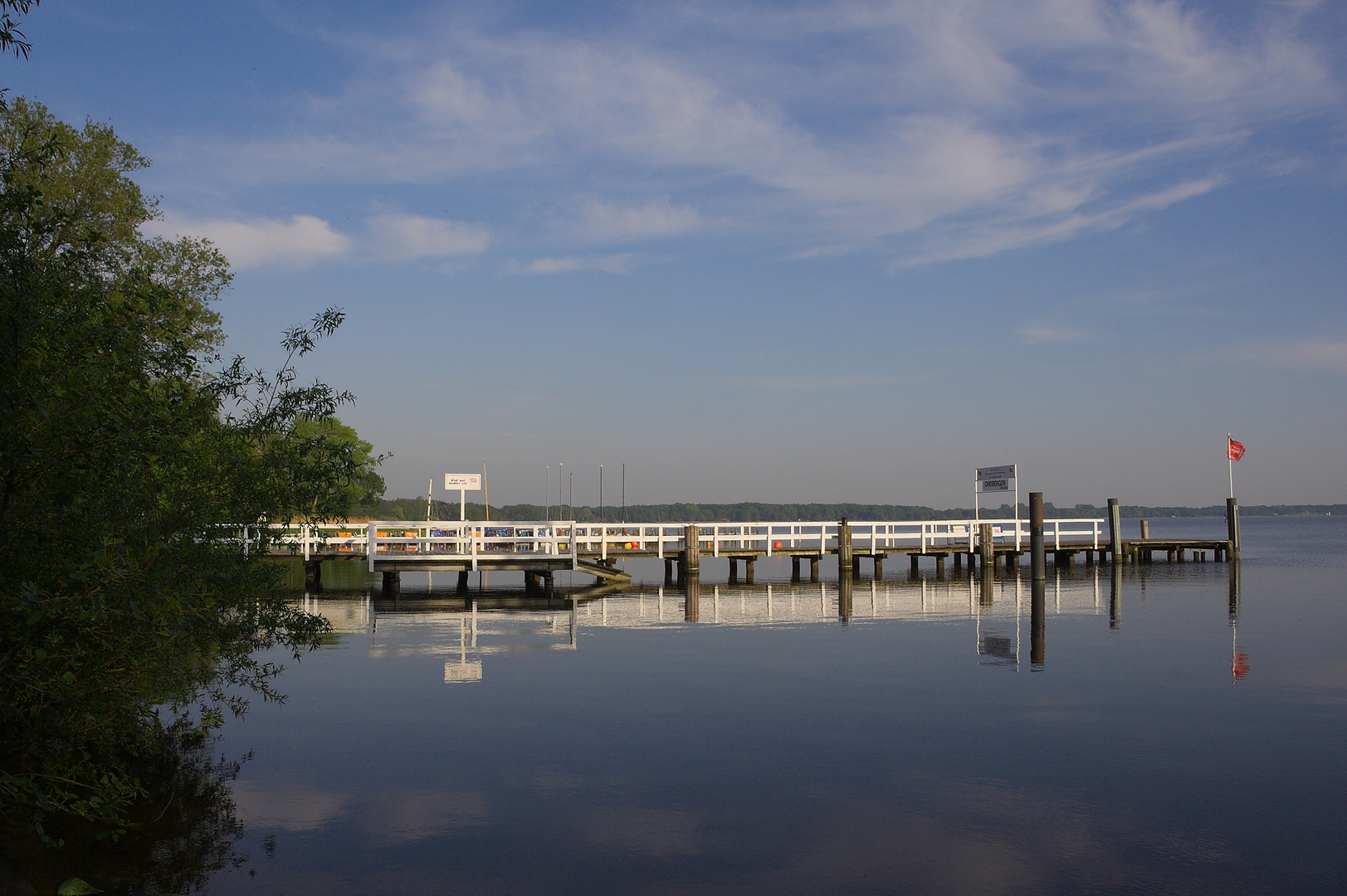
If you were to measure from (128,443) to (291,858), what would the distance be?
3.53 m

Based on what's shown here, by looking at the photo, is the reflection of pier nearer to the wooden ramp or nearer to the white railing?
the wooden ramp

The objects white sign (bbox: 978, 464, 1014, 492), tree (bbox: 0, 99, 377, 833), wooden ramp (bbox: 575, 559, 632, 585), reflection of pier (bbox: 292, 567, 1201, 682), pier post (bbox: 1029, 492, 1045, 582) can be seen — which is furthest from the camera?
white sign (bbox: 978, 464, 1014, 492)

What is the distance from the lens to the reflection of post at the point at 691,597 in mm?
26250

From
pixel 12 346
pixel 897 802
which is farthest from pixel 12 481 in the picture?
pixel 897 802

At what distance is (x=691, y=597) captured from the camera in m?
31.3

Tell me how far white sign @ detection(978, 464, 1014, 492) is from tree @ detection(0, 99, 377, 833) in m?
36.5

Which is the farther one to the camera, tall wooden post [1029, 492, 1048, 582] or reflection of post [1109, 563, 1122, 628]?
tall wooden post [1029, 492, 1048, 582]

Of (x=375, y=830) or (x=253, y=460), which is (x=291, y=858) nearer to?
(x=375, y=830)

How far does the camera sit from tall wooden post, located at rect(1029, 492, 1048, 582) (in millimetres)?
32938

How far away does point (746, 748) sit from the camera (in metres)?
11.7

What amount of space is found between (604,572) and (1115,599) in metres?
15.6

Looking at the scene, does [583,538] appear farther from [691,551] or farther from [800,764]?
[800,764]

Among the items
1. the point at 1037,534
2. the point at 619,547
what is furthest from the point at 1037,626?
the point at 619,547

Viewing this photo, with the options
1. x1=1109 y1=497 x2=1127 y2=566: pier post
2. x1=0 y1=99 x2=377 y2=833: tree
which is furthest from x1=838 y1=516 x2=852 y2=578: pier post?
x1=0 y1=99 x2=377 y2=833: tree
